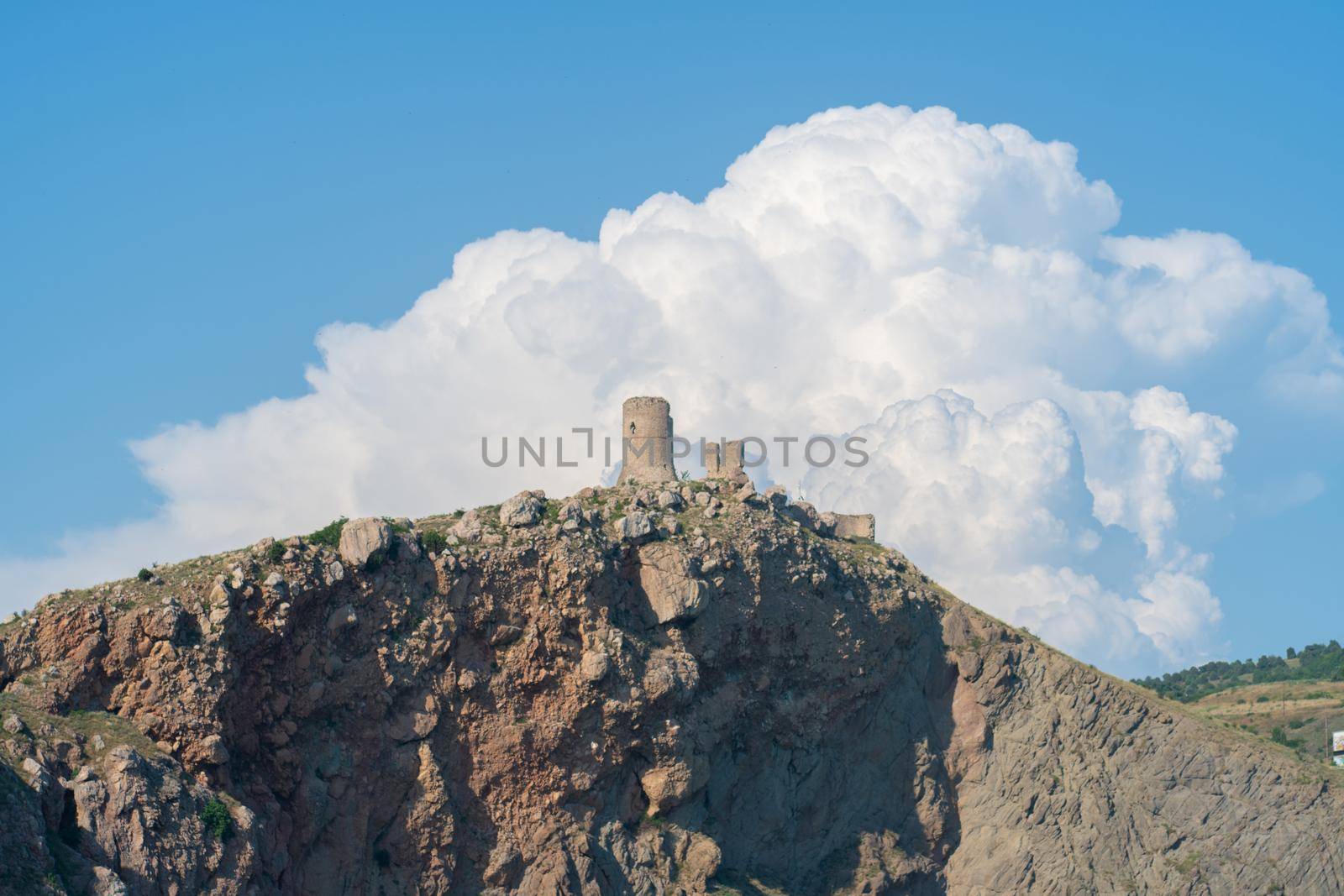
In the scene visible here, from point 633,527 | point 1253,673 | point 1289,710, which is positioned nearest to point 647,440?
point 633,527

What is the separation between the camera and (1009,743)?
76.6 metres

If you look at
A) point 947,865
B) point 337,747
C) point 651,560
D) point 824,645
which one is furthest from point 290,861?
point 947,865

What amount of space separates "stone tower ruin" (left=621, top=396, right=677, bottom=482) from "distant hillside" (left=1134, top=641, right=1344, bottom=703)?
69.0m

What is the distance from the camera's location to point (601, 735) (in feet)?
Result: 208

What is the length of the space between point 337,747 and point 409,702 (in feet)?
9.64

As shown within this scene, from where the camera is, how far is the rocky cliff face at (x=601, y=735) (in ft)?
177

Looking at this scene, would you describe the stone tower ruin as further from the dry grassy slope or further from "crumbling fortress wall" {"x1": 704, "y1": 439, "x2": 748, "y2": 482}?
the dry grassy slope

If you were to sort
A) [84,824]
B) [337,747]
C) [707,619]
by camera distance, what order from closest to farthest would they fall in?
[84,824] < [337,747] < [707,619]

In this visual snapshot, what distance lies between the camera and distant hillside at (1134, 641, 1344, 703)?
140m

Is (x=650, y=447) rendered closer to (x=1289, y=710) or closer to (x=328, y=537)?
(x=328, y=537)

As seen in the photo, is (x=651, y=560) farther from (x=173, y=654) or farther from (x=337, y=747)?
(x=173, y=654)

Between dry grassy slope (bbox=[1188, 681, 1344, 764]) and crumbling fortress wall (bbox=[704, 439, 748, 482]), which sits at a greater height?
crumbling fortress wall (bbox=[704, 439, 748, 482])

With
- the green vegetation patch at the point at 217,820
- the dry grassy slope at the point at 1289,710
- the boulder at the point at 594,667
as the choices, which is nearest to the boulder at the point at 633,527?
the boulder at the point at 594,667

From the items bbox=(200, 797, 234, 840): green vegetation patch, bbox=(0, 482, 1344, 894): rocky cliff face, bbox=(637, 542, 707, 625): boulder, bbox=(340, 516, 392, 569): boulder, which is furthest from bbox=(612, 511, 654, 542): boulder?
bbox=(200, 797, 234, 840): green vegetation patch
